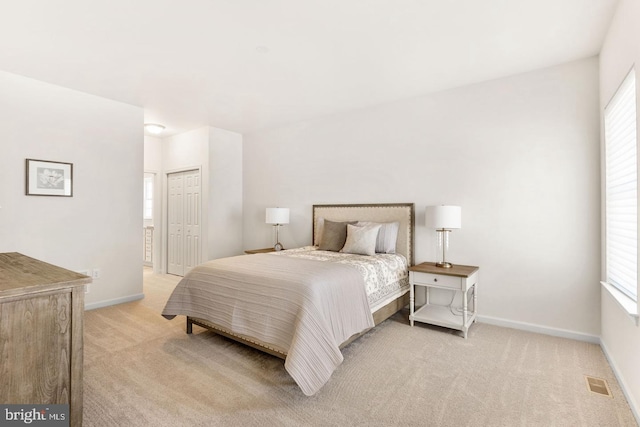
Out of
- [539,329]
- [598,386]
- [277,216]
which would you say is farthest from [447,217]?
[277,216]

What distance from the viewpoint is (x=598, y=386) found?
2074 millimetres

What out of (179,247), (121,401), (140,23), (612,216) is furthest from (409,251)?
(179,247)

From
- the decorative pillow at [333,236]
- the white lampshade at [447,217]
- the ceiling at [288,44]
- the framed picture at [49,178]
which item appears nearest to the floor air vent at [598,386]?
the white lampshade at [447,217]

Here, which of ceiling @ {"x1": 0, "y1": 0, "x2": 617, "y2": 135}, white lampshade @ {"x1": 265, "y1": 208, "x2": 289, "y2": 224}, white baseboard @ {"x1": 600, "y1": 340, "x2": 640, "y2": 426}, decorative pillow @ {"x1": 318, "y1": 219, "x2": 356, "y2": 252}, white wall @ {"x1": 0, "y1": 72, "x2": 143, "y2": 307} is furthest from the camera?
white lampshade @ {"x1": 265, "y1": 208, "x2": 289, "y2": 224}

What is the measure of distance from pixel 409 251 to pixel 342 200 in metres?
1.17

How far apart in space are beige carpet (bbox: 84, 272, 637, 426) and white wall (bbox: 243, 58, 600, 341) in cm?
50

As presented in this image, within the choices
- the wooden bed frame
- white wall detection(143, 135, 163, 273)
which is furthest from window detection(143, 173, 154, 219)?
the wooden bed frame

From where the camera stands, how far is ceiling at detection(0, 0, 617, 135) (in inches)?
84.4

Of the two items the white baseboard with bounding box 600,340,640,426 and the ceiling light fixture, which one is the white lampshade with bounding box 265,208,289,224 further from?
the white baseboard with bounding box 600,340,640,426

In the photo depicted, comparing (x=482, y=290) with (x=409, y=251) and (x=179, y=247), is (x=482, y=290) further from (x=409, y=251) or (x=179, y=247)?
(x=179, y=247)

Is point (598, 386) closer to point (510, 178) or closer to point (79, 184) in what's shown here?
point (510, 178)

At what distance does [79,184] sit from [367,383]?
382 cm

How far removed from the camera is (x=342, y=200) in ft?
14.1

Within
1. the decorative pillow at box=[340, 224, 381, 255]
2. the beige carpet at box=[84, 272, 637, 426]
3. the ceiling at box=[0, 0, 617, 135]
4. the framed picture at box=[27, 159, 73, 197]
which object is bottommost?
the beige carpet at box=[84, 272, 637, 426]
